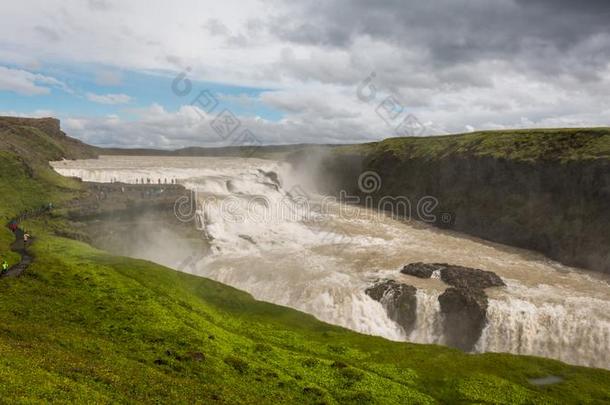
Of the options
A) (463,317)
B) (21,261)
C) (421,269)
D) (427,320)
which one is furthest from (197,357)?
(421,269)

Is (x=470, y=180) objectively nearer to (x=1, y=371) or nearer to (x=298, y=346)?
(x=298, y=346)

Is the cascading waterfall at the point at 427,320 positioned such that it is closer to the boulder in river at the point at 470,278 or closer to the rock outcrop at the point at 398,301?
the rock outcrop at the point at 398,301

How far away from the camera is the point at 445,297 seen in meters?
49.4

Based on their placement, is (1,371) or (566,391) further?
(566,391)

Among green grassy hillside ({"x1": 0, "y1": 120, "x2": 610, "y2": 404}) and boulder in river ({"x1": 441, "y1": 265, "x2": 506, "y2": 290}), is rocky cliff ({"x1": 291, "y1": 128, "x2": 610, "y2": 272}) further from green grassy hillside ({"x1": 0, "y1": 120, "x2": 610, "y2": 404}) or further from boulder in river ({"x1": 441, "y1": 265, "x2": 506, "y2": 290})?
green grassy hillside ({"x1": 0, "y1": 120, "x2": 610, "y2": 404})

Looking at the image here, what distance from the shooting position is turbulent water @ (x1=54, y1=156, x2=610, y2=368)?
147ft

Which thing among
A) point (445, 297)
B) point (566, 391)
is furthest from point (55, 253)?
point (566, 391)

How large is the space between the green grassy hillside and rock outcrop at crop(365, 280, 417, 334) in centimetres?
1027

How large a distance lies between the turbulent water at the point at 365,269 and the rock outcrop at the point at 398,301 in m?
0.68

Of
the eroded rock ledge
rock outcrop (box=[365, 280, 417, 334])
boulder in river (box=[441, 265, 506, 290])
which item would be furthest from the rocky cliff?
rock outcrop (box=[365, 280, 417, 334])

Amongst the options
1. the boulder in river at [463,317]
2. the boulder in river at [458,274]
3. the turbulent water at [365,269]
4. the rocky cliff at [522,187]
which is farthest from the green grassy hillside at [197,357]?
the rocky cliff at [522,187]

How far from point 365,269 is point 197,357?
36.5m

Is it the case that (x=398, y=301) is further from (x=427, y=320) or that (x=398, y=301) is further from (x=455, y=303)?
(x=455, y=303)

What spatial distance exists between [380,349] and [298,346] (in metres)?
6.74
